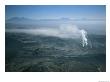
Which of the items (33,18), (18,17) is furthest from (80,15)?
(18,17)

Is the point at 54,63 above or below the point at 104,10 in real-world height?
below
